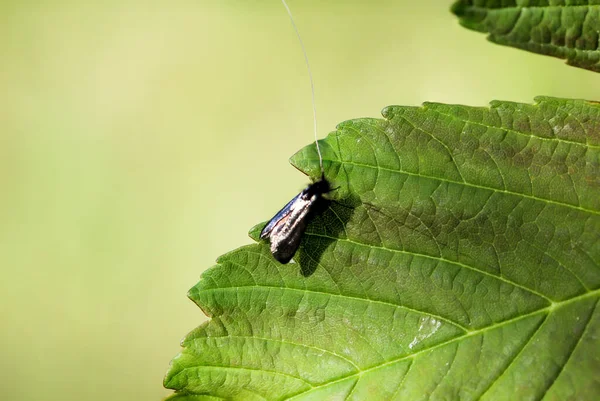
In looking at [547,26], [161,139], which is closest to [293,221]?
[547,26]

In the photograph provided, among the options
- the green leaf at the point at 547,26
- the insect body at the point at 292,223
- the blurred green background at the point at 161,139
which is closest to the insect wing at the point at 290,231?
the insect body at the point at 292,223

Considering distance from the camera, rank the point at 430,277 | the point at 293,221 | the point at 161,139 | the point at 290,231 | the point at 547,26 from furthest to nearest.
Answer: the point at 161,139, the point at 293,221, the point at 290,231, the point at 430,277, the point at 547,26

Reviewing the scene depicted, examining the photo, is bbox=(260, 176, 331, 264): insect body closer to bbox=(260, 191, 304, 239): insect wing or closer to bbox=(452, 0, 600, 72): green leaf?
bbox=(260, 191, 304, 239): insect wing

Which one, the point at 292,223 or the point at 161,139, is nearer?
the point at 292,223

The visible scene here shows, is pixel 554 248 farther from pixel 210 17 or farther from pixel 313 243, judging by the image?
pixel 210 17

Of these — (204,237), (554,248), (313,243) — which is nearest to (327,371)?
(313,243)

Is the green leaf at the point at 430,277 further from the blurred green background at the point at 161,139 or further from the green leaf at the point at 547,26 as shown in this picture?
the blurred green background at the point at 161,139

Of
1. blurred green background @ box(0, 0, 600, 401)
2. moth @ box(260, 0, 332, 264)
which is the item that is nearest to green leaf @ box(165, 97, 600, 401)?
moth @ box(260, 0, 332, 264)

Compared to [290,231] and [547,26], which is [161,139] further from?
[547,26]
